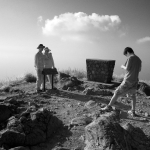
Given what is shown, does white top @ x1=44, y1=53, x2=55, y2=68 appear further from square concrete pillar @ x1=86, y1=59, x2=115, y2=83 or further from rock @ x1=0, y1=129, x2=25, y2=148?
rock @ x1=0, y1=129, x2=25, y2=148

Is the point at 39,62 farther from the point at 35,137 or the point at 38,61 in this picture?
the point at 35,137

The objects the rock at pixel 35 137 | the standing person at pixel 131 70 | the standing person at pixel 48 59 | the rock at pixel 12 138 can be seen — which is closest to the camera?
the rock at pixel 12 138

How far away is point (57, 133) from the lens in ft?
12.4

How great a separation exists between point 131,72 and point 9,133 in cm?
357

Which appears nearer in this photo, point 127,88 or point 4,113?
point 4,113

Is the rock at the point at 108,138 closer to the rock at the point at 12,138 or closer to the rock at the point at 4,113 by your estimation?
the rock at the point at 12,138

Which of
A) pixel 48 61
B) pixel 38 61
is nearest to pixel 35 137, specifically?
pixel 38 61

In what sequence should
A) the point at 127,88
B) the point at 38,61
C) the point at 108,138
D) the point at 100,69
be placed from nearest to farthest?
the point at 108,138 → the point at 127,88 → the point at 38,61 → the point at 100,69

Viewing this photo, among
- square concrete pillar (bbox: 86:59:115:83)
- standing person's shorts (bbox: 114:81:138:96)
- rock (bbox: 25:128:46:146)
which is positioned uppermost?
square concrete pillar (bbox: 86:59:115:83)

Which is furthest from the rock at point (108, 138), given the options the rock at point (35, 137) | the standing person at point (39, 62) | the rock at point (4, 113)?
the standing person at point (39, 62)

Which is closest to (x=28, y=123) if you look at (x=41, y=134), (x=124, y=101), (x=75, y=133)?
(x=41, y=134)

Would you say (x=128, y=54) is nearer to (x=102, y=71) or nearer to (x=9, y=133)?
(x=9, y=133)

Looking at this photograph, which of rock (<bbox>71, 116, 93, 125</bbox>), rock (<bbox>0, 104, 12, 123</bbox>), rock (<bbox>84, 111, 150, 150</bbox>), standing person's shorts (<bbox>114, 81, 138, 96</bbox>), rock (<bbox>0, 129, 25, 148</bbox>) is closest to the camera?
rock (<bbox>84, 111, 150, 150</bbox>)

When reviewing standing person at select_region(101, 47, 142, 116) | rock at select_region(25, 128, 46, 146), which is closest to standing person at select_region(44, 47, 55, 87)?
standing person at select_region(101, 47, 142, 116)
